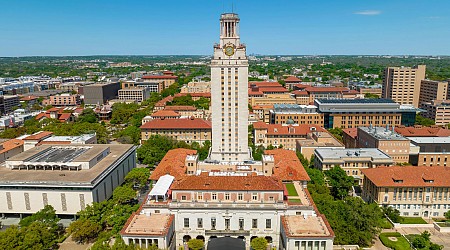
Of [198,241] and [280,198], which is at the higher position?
[280,198]

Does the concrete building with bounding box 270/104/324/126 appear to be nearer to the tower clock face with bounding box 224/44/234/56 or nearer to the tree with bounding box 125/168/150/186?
the tower clock face with bounding box 224/44/234/56

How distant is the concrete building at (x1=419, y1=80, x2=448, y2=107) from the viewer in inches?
6585

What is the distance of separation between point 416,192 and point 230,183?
129ft

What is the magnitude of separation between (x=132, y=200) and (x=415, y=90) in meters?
160

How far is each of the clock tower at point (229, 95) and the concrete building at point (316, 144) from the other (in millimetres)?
21375

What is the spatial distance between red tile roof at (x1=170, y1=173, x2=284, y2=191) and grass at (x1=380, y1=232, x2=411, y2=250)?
20245mm

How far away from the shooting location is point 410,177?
236 feet

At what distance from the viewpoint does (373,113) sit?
5394 inches

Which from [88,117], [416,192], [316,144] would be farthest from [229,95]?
[88,117]

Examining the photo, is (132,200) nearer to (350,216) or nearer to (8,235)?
(8,235)

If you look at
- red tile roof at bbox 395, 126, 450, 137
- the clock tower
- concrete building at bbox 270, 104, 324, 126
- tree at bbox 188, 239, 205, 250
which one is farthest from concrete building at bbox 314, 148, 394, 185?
concrete building at bbox 270, 104, 324, 126

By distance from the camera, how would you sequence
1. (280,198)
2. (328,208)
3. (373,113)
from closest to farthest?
(280,198) → (328,208) → (373,113)

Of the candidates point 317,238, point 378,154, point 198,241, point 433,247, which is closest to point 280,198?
point 317,238

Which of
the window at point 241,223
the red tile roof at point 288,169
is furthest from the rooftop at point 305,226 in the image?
the red tile roof at point 288,169
